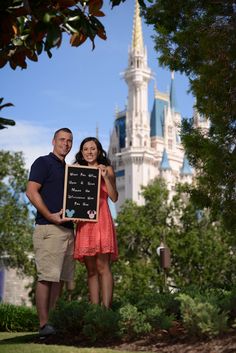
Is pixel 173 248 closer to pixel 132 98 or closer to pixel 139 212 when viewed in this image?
pixel 139 212

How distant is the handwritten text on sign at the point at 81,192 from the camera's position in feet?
20.2

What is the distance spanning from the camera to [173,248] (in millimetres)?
37625

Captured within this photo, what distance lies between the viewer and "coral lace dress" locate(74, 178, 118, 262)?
19.9 feet

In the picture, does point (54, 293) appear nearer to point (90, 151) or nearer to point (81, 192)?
point (81, 192)

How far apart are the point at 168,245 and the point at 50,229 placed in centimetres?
3240

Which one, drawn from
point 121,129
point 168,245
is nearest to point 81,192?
point 168,245

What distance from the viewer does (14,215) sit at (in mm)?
28797

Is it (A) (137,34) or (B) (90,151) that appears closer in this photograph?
(B) (90,151)

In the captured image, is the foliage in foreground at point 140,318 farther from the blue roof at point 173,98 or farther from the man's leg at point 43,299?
the blue roof at point 173,98

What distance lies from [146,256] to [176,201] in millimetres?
4655

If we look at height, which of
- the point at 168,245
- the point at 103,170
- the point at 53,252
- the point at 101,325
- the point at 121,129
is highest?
the point at 121,129

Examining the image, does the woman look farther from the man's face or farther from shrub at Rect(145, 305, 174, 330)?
shrub at Rect(145, 305, 174, 330)

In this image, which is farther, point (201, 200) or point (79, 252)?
point (201, 200)

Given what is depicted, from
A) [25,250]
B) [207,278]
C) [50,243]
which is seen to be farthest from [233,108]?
[207,278]
